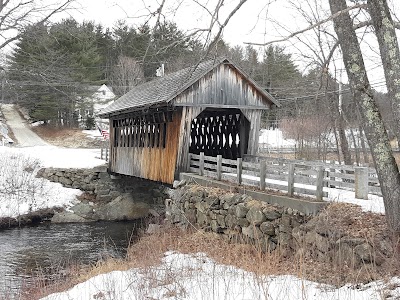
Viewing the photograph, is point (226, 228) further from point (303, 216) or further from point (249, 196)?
point (303, 216)

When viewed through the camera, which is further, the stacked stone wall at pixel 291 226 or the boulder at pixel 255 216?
the boulder at pixel 255 216

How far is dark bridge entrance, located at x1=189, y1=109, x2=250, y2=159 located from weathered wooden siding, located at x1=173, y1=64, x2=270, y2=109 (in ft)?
2.41

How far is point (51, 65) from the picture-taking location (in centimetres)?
1448

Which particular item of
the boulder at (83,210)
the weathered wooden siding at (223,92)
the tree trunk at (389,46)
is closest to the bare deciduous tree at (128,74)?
the boulder at (83,210)

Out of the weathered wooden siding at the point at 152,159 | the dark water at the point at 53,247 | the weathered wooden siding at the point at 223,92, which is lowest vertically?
the dark water at the point at 53,247

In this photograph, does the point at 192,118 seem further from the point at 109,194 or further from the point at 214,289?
the point at 214,289

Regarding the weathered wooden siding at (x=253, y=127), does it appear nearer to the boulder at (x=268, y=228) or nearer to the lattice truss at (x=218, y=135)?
the lattice truss at (x=218, y=135)

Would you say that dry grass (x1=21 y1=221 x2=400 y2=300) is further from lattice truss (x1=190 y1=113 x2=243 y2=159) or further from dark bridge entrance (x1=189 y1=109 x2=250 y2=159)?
lattice truss (x1=190 y1=113 x2=243 y2=159)

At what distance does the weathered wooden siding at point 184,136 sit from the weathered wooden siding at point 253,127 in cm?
164

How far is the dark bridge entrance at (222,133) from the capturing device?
14285mm

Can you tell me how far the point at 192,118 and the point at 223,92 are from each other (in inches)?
48.1

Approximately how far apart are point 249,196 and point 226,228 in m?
1.01

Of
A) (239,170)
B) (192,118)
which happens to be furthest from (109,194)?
(239,170)

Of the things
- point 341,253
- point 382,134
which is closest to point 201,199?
point 341,253
